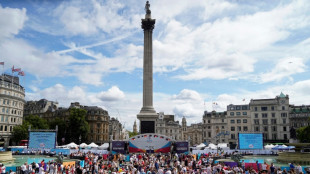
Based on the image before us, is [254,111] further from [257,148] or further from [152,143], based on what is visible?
[152,143]

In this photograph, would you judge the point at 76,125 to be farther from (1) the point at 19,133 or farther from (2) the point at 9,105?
(2) the point at 9,105

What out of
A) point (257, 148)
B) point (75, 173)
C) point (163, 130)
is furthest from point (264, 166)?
point (163, 130)

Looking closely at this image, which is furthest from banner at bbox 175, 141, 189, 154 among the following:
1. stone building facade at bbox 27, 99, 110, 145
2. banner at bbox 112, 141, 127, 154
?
stone building facade at bbox 27, 99, 110, 145

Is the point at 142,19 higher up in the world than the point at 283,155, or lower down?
higher up

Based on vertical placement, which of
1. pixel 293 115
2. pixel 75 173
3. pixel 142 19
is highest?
pixel 142 19

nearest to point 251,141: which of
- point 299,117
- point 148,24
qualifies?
point 148,24

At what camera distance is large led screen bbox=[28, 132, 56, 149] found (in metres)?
48.6

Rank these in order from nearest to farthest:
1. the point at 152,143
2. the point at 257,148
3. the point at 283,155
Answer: the point at 283,155 → the point at 152,143 → the point at 257,148

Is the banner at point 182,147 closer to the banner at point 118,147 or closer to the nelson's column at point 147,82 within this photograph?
the nelson's column at point 147,82

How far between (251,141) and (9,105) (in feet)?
220

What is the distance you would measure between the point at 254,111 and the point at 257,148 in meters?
46.9

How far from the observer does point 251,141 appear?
50.2 m

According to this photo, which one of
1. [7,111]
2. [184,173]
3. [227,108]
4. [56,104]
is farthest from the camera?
[56,104]

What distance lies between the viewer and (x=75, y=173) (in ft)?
78.5
